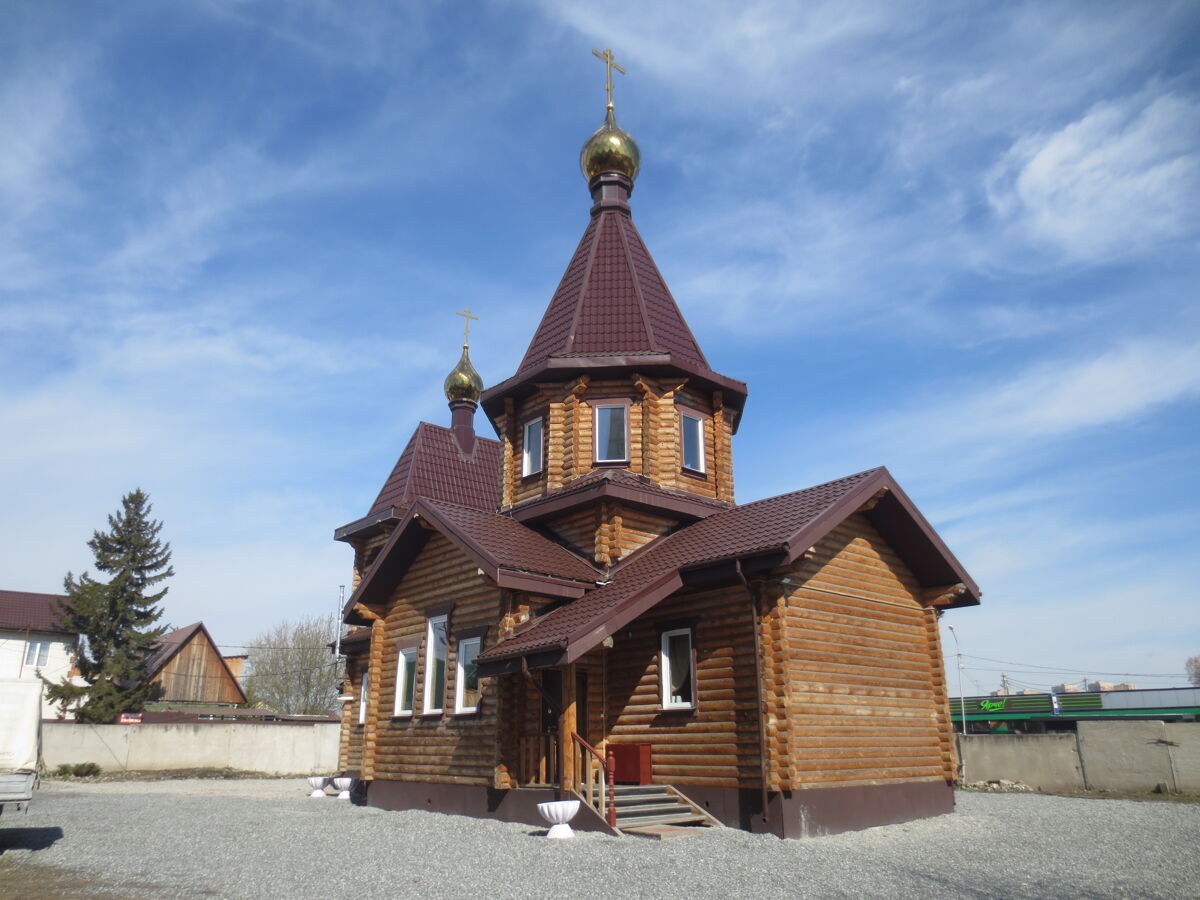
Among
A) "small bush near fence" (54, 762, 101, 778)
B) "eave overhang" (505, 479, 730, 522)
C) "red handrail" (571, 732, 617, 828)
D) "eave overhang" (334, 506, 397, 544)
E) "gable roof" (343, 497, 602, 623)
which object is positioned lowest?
"small bush near fence" (54, 762, 101, 778)

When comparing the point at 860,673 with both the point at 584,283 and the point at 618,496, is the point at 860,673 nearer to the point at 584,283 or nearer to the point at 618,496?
the point at 618,496

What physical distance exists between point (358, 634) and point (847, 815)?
14.6 m

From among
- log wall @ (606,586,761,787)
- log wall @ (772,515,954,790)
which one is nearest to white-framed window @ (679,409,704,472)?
log wall @ (772,515,954,790)

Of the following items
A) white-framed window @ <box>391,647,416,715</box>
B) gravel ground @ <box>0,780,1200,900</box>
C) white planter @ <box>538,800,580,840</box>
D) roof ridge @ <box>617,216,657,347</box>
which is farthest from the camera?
roof ridge @ <box>617,216,657,347</box>

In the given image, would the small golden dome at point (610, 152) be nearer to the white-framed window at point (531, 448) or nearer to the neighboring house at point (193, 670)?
the white-framed window at point (531, 448)

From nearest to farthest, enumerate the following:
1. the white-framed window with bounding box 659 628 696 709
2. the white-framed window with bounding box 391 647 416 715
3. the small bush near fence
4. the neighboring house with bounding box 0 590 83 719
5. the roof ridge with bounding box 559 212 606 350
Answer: the white-framed window with bounding box 659 628 696 709
the white-framed window with bounding box 391 647 416 715
the roof ridge with bounding box 559 212 606 350
the small bush near fence
the neighboring house with bounding box 0 590 83 719

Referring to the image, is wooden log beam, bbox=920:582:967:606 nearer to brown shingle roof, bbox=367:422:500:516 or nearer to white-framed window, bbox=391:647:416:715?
white-framed window, bbox=391:647:416:715

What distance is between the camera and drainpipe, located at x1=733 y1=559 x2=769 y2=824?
36.6ft

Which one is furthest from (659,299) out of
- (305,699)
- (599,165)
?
(305,699)

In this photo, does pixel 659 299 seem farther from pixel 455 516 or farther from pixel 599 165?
pixel 455 516

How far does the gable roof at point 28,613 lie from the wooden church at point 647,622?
31.7m

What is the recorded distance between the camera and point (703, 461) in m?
16.9

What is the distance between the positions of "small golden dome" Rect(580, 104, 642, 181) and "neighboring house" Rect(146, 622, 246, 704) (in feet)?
119

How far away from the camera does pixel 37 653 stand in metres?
40.8
